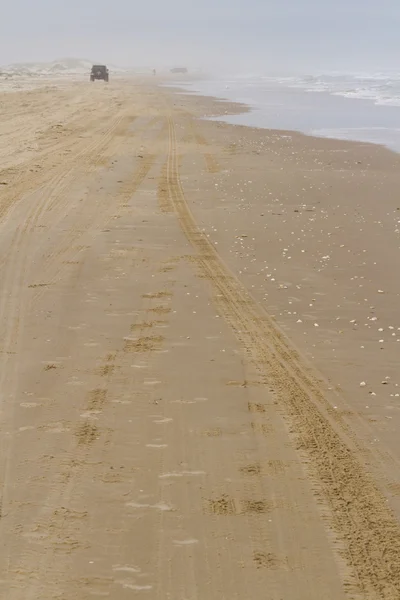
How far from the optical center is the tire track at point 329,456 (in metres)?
3.76

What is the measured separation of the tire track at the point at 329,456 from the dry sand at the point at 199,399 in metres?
0.01

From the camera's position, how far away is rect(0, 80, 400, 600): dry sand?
376cm

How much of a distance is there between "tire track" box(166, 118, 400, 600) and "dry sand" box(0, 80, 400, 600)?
15 millimetres

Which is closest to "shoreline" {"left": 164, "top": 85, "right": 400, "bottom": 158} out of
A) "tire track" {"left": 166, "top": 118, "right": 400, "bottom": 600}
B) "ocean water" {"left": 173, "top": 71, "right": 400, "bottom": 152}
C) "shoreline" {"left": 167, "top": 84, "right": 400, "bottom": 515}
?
"ocean water" {"left": 173, "top": 71, "right": 400, "bottom": 152}

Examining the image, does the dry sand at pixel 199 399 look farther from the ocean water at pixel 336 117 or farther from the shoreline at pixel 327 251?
the ocean water at pixel 336 117

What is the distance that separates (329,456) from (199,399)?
111cm

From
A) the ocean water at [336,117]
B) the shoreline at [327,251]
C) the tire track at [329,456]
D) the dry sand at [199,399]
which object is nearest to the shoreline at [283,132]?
the ocean water at [336,117]

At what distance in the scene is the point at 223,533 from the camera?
13.0 ft

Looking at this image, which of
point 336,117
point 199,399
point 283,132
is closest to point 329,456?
point 199,399

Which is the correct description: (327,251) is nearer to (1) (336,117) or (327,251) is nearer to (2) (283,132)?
(2) (283,132)

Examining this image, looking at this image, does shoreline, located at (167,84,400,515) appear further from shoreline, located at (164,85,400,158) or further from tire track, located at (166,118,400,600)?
shoreline, located at (164,85,400,158)

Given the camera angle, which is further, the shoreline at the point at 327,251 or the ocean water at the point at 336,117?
the ocean water at the point at 336,117

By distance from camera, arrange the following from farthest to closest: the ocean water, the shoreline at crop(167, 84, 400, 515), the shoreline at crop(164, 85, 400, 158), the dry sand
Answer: the ocean water
the shoreline at crop(164, 85, 400, 158)
the shoreline at crop(167, 84, 400, 515)
the dry sand

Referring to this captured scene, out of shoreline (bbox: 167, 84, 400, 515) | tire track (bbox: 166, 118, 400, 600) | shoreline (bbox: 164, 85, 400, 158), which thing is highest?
shoreline (bbox: 164, 85, 400, 158)
